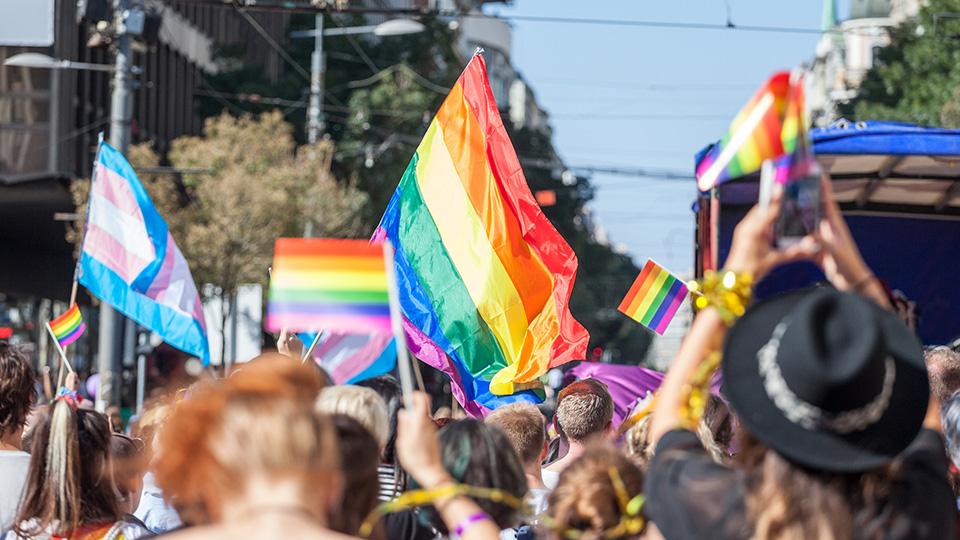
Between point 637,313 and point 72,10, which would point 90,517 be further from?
point 72,10

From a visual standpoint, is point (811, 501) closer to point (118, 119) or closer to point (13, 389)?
point (13, 389)

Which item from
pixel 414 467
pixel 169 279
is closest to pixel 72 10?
pixel 169 279

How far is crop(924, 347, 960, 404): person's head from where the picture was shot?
4.81m

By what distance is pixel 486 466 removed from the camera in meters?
3.06

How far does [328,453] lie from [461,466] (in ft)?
3.29

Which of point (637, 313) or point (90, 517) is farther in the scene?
point (637, 313)

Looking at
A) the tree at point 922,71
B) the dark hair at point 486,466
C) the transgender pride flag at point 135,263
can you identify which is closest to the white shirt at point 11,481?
the dark hair at point 486,466

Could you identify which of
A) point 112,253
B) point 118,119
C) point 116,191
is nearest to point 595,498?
point 112,253

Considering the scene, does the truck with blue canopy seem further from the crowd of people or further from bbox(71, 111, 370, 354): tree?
bbox(71, 111, 370, 354): tree

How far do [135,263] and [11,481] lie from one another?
4272mm

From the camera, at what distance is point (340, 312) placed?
2.85m

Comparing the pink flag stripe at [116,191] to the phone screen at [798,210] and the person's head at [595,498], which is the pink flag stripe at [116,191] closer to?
the person's head at [595,498]

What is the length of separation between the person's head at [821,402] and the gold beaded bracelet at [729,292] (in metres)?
0.06

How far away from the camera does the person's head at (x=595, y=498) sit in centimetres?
254
